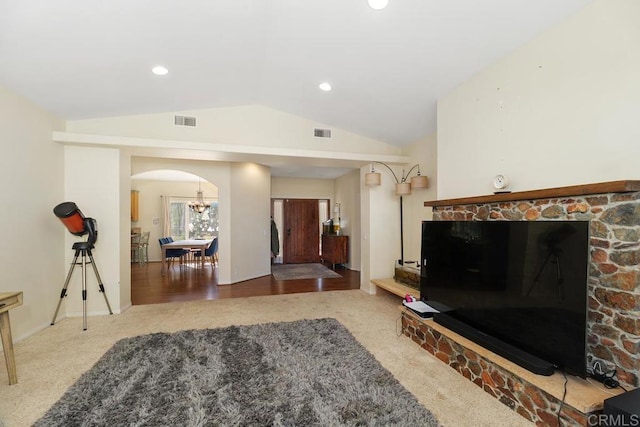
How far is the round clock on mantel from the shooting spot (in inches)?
103

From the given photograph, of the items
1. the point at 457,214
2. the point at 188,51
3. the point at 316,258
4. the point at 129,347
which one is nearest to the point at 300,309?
the point at 129,347

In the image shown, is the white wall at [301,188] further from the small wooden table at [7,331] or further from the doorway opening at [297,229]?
the small wooden table at [7,331]

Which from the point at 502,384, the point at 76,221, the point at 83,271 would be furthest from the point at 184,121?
the point at 502,384

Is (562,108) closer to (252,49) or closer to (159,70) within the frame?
(252,49)

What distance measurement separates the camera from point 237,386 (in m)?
2.34

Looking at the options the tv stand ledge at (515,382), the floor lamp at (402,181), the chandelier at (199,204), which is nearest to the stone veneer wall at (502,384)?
the tv stand ledge at (515,382)

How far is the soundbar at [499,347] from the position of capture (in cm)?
191

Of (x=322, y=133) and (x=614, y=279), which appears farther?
(x=322, y=133)

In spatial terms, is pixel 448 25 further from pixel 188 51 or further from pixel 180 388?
pixel 180 388

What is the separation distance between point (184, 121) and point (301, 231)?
571 cm

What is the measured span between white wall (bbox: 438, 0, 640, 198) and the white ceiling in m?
0.20

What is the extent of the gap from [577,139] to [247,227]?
5.83 meters

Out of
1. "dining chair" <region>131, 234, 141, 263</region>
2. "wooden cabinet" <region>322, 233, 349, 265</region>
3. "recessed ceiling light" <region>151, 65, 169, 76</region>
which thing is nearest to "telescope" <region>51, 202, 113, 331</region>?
"recessed ceiling light" <region>151, 65, 169, 76</region>

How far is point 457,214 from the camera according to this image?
3225mm
